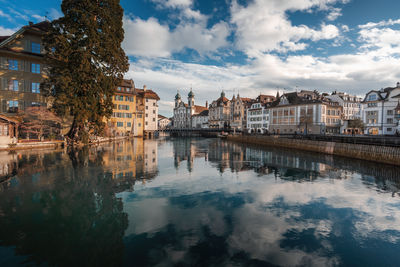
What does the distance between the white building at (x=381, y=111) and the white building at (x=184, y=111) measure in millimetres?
91402

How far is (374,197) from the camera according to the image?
37.6 feet

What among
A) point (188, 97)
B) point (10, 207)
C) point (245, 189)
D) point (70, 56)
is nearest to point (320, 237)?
point (245, 189)

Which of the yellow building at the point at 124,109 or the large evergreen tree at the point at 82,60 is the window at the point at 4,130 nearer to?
the large evergreen tree at the point at 82,60

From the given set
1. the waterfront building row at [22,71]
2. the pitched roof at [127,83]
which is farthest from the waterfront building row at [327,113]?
the waterfront building row at [22,71]

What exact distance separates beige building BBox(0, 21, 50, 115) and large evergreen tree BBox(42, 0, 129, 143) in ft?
9.22

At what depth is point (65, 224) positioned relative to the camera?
23.2 ft

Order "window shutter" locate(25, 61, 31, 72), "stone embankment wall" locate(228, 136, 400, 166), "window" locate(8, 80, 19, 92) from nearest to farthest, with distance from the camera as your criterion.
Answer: "stone embankment wall" locate(228, 136, 400, 166)
"window" locate(8, 80, 19, 92)
"window shutter" locate(25, 61, 31, 72)

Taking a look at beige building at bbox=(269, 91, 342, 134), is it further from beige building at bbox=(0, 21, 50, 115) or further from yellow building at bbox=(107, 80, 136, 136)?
beige building at bbox=(0, 21, 50, 115)

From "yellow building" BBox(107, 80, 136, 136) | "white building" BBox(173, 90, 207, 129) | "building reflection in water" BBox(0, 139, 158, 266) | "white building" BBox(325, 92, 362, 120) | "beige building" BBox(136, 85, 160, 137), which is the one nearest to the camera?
"building reflection in water" BBox(0, 139, 158, 266)

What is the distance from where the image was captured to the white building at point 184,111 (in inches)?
5187

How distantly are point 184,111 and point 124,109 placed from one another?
77.3m

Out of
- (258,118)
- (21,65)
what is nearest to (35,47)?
(21,65)

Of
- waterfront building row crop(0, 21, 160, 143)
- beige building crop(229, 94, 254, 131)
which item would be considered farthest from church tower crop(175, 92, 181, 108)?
waterfront building row crop(0, 21, 160, 143)

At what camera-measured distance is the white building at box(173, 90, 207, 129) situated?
132 meters
